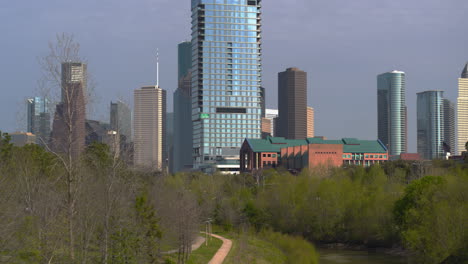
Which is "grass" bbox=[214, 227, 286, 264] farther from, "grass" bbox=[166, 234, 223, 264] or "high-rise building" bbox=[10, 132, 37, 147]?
"high-rise building" bbox=[10, 132, 37, 147]

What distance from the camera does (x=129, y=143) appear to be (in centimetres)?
4381

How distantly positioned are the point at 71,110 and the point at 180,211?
27.7 metres

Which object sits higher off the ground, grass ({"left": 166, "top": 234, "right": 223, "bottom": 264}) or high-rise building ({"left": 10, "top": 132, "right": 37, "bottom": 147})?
A: high-rise building ({"left": 10, "top": 132, "right": 37, "bottom": 147})

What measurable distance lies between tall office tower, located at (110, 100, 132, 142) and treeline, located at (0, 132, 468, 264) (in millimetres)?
2051

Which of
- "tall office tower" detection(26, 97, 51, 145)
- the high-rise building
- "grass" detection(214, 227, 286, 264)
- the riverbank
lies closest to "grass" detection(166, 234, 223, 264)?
"grass" detection(214, 227, 286, 264)

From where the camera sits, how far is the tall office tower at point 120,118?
3922cm

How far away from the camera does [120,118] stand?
39.8 meters

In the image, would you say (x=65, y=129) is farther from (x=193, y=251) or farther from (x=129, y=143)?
(x=193, y=251)

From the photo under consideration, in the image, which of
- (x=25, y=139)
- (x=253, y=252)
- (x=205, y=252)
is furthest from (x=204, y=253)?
(x=25, y=139)

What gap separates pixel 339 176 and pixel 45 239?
9583 centimetres

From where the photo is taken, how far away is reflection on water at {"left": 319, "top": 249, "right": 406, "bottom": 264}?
72.9 m

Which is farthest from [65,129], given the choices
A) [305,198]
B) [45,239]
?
[305,198]

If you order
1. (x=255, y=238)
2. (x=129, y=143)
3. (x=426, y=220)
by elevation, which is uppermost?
(x=129, y=143)

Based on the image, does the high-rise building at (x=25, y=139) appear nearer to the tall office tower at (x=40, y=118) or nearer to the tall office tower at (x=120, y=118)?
the tall office tower at (x=40, y=118)
